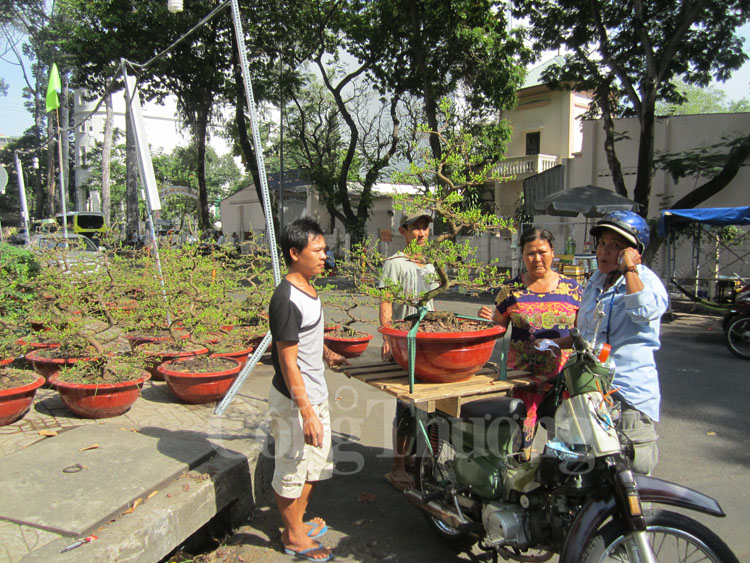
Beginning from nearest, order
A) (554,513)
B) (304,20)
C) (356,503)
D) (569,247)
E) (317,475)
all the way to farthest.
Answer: (554,513), (317,475), (356,503), (569,247), (304,20)

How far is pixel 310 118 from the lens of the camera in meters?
24.6

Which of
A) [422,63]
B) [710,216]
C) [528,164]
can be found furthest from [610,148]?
[528,164]

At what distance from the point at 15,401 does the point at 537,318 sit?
3617 mm

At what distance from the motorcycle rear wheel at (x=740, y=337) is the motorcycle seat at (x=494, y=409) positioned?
20.8ft

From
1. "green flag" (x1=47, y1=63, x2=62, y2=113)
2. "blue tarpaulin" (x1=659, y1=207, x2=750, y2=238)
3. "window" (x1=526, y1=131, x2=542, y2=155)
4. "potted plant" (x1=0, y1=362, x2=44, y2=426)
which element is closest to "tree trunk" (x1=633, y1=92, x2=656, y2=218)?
"blue tarpaulin" (x1=659, y1=207, x2=750, y2=238)

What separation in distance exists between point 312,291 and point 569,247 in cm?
1287

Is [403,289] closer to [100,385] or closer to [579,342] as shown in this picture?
[579,342]

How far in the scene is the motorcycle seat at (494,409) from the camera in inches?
102

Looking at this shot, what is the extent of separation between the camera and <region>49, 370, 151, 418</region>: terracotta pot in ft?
13.3

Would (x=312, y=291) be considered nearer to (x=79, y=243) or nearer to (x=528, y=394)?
(x=528, y=394)

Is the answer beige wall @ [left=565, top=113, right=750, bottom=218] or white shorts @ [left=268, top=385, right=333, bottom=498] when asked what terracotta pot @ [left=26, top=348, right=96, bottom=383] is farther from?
beige wall @ [left=565, top=113, right=750, bottom=218]

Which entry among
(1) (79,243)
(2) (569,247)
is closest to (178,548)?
(1) (79,243)

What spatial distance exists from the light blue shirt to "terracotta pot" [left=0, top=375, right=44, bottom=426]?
3775 mm

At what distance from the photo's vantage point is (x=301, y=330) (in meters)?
2.73
